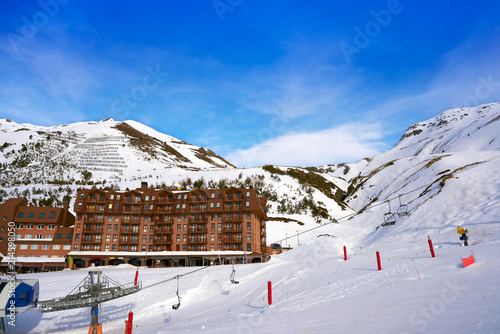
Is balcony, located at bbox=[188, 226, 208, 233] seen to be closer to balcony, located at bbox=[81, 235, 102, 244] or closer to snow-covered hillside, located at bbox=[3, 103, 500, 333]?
balcony, located at bbox=[81, 235, 102, 244]

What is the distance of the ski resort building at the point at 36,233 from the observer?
67.8 metres

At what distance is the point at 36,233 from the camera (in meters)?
70.4

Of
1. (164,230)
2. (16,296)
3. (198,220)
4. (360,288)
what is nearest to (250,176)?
(198,220)

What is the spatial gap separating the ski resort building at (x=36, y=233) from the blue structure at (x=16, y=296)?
42.6m

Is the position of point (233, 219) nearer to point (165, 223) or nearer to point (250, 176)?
point (165, 223)

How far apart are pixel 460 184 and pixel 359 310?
169 feet

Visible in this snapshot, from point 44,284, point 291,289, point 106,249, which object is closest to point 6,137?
point 106,249

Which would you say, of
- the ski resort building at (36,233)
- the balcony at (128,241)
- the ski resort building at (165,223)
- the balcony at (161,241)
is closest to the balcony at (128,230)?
the ski resort building at (165,223)

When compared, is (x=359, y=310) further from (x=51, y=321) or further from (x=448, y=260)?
(x=51, y=321)

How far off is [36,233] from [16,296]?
168 feet

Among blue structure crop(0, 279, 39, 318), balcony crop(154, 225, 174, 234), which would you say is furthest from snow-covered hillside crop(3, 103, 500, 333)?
balcony crop(154, 225, 174, 234)

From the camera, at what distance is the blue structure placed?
26877mm

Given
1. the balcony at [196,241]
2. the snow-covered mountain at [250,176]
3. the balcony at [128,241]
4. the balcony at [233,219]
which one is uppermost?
the snow-covered mountain at [250,176]

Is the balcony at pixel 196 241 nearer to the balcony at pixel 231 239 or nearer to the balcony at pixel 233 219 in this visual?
the balcony at pixel 231 239
